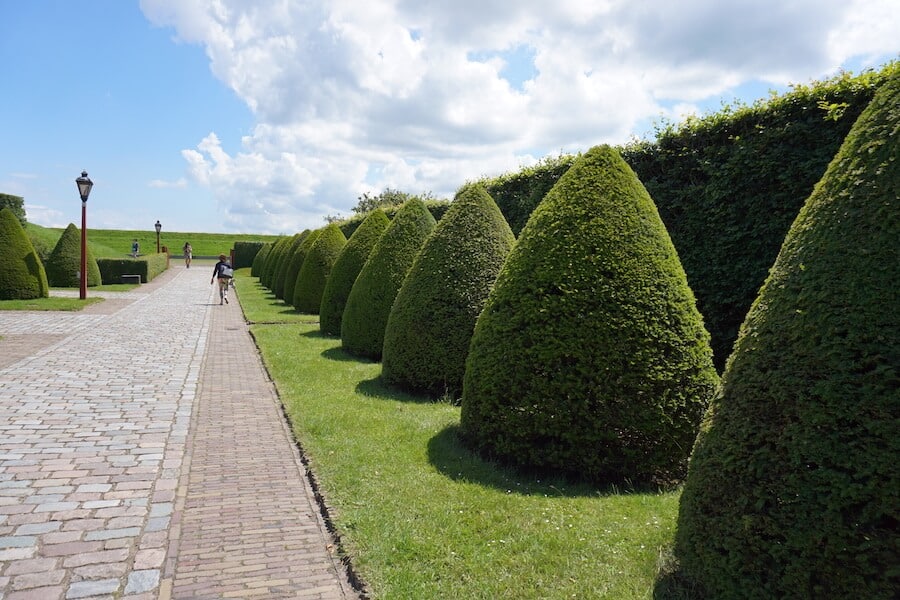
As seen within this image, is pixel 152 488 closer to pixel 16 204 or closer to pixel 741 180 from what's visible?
pixel 741 180

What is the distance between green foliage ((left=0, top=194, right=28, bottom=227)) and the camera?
4034cm

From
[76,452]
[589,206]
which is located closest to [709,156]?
[589,206]

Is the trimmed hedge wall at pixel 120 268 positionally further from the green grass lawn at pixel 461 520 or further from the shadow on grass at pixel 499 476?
the shadow on grass at pixel 499 476

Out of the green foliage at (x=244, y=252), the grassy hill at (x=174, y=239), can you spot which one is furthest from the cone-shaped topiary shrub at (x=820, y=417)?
the grassy hill at (x=174, y=239)

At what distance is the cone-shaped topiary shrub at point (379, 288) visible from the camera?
36.7 feet

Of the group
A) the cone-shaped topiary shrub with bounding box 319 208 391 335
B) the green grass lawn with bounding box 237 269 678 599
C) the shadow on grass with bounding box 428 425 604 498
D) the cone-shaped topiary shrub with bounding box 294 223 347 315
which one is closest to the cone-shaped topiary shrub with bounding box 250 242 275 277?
the cone-shaped topiary shrub with bounding box 294 223 347 315

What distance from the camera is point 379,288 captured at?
11.2 m

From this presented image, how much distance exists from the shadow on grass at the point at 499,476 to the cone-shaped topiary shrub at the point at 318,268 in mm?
14558

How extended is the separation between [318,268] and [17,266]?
11272 millimetres

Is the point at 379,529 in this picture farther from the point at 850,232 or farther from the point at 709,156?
the point at 709,156

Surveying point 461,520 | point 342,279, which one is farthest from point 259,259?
point 461,520

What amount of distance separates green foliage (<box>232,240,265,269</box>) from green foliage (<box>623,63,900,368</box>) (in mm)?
61131

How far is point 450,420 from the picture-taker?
7.13 metres

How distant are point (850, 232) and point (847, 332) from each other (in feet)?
1.58
